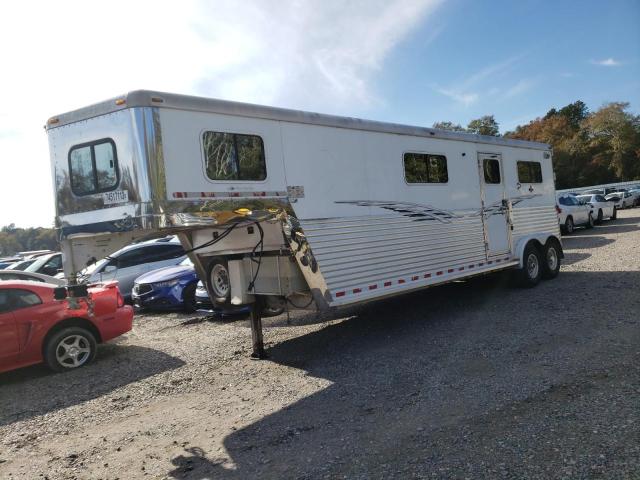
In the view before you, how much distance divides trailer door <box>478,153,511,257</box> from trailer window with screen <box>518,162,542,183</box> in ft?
2.79

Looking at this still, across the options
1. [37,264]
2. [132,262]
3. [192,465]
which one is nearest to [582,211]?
[132,262]

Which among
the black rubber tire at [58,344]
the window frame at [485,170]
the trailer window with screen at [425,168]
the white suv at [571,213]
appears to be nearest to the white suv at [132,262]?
the black rubber tire at [58,344]

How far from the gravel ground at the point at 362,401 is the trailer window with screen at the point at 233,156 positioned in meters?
2.35

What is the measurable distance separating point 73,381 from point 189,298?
4206mm

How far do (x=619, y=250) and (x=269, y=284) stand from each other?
1082cm

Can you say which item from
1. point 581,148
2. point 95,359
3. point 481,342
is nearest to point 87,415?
point 95,359

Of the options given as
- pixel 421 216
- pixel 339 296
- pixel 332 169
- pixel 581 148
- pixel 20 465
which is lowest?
pixel 20 465

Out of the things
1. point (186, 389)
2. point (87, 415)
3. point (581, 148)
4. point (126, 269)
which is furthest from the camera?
point (581, 148)

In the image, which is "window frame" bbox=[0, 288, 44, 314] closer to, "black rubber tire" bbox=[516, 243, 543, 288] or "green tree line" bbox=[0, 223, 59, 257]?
"black rubber tire" bbox=[516, 243, 543, 288]

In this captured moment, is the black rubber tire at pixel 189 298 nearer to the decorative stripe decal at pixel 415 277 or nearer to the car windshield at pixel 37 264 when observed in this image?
the decorative stripe decal at pixel 415 277

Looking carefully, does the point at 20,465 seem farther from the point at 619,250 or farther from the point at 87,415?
the point at 619,250

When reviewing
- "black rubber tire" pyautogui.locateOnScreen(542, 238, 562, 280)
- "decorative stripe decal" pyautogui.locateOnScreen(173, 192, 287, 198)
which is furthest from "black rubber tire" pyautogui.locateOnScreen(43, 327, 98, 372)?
"black rubber tire" pyautogui.locateOnScreen(542, 238, 562, 280)

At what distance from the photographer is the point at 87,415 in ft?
17.6

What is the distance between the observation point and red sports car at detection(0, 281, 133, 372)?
6504 millimetres
